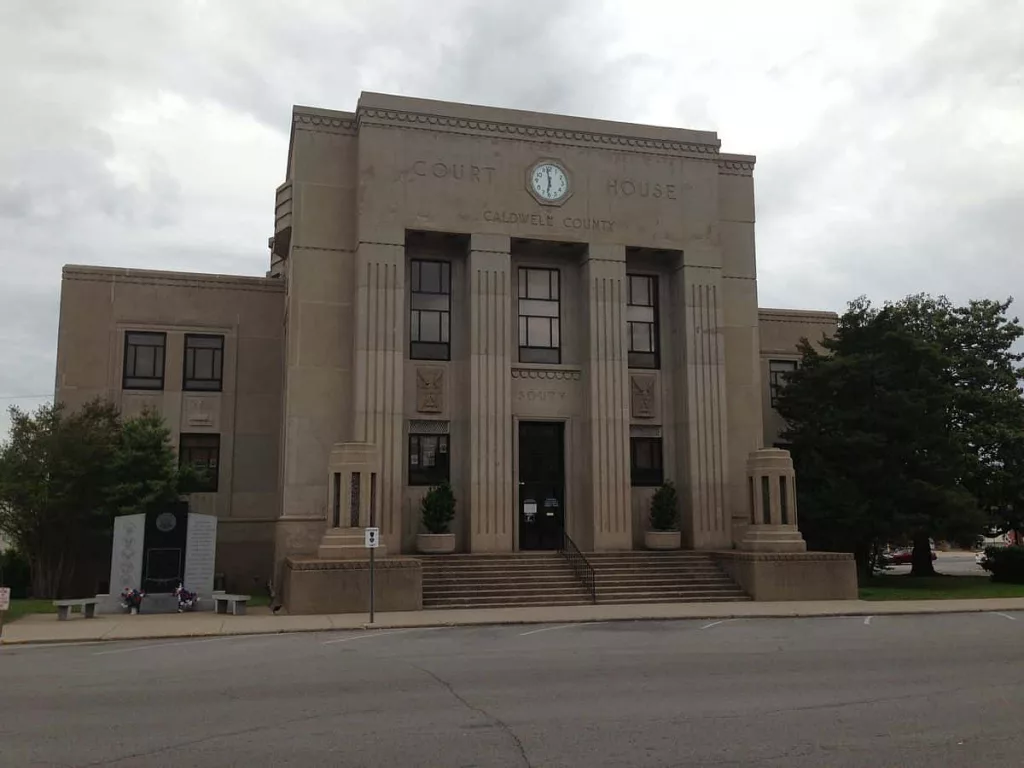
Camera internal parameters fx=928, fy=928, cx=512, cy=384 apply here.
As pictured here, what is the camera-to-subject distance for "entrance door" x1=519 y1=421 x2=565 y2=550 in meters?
29.2

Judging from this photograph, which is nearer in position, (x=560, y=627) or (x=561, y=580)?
(x=560, y=627)

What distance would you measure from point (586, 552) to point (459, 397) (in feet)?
20.4

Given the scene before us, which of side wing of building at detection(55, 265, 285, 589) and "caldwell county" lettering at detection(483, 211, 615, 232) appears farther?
side wing of building at detection(55, 265, 285, 589)

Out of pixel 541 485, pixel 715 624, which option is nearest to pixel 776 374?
pixel 541 485

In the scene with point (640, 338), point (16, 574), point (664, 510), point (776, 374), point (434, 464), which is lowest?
point (16, 574)

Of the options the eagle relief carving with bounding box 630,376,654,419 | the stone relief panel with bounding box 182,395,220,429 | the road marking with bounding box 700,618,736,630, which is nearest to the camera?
the road marking with bounding box 700,618,736,630

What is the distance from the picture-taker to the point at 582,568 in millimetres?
26094

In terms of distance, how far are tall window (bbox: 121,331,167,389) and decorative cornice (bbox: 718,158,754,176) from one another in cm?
2057

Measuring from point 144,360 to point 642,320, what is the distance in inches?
684

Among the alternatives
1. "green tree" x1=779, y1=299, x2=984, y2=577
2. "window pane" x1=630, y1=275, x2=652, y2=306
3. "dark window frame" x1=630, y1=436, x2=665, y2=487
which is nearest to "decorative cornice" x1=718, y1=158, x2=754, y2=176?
"window pane" x1=630, y1=275, x2=652, y2=306

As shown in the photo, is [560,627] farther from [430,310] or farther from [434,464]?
[430,310]

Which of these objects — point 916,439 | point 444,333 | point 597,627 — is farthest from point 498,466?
point 916,439

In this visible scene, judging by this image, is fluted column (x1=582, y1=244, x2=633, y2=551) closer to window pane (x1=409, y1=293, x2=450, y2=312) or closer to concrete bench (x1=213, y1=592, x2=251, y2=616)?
window pane (x1=409, y1=293, x2=450, y2=312)

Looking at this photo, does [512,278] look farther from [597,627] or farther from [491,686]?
[491,686]
